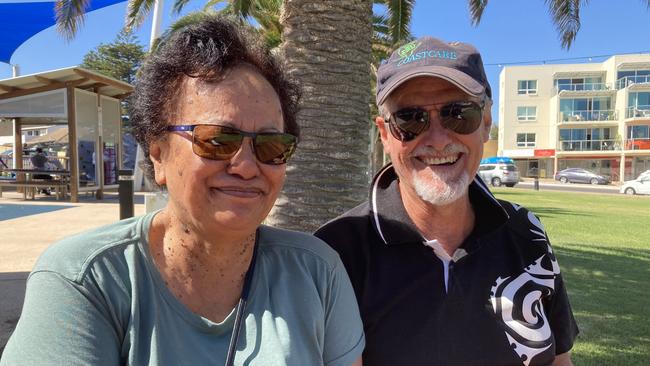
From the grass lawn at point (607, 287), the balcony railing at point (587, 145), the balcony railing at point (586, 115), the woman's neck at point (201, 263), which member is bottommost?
the grass lawn at point (607, 287)

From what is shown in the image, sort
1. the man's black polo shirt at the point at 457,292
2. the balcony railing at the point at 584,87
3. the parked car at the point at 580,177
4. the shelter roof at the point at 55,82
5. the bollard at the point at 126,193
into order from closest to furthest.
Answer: the man's black polo shirt at the point at 457,292 → the bollard at the point at 126,193 → the shelter roof at the point at 55,82 → the parked car at the point at 580,177 → the balcony railing at the point at 584,87

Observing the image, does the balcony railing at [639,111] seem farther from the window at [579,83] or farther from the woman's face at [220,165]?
the woman's face at [220,165]

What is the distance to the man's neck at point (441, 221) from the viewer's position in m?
2.21

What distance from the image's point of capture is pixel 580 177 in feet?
148

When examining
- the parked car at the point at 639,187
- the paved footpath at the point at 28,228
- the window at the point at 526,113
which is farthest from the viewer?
the window at the point at 526,113

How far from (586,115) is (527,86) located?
287 inches

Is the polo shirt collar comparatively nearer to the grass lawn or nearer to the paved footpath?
the grass lawn

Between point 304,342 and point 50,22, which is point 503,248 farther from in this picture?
point 50,22

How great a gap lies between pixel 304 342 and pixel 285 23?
2714mm

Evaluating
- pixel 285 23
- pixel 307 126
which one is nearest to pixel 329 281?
pixel 307 126

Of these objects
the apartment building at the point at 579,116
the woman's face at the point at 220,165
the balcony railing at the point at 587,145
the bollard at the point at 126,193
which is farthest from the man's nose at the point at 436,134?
the balcony railing at the point at 587,145

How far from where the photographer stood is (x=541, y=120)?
55156 mm

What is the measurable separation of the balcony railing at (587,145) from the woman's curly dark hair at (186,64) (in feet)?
189

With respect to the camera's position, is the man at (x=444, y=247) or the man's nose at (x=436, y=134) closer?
the man at (x=444, y=247)
